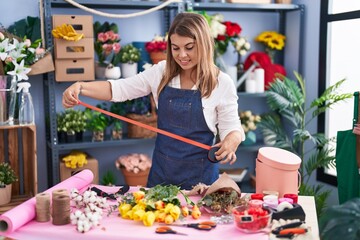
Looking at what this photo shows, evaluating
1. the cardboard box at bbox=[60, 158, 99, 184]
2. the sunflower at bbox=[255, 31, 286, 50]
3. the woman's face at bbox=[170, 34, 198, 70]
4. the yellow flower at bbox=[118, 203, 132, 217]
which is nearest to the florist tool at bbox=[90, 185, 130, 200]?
the yellow flower at bbox=[118, 203, 132, 217]

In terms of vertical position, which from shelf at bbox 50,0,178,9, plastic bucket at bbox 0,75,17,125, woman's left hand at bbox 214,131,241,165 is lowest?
woman's left hand at bbox 214,131,241,165

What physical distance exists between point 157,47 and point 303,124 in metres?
1.29

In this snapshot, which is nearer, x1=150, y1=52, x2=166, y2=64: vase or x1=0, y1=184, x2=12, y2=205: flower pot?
x1=0, y1=184, x2=12, y2=205: flower pot

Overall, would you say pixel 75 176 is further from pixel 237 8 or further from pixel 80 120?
pixel 237 8

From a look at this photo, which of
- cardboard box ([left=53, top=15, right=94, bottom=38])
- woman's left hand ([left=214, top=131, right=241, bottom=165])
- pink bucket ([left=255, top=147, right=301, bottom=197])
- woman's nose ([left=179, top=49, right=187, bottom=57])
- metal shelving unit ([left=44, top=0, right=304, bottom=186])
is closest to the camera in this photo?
pink bucket ([left=255, top=147, right=301, bottom=197])

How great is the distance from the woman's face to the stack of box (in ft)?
4.36

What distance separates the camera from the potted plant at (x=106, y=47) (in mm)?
3754

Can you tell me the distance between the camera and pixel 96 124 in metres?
3.81

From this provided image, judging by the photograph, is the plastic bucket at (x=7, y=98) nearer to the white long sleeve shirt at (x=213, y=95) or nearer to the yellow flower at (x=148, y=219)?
the white long sleeve shirt at (x=213, y=95)

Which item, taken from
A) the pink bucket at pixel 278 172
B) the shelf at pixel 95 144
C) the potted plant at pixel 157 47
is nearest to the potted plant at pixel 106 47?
the potted plant at pixel 157 47

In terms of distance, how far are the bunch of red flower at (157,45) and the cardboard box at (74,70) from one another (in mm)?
461

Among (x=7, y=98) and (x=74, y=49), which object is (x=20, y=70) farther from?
(x=74, y=49)

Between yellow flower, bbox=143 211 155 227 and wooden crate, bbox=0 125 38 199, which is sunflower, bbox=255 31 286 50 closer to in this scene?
wooden crate, bbox=0 125 38 199

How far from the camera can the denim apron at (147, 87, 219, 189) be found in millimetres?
2578
